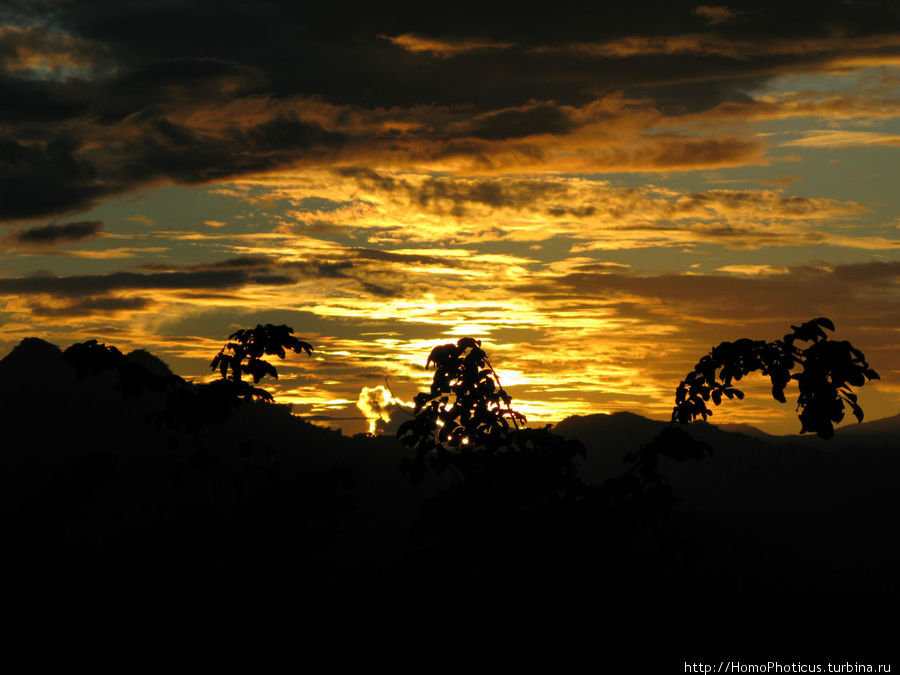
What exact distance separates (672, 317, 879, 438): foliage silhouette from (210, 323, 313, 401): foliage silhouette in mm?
4384

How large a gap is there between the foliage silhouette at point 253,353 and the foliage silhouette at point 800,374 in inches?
173

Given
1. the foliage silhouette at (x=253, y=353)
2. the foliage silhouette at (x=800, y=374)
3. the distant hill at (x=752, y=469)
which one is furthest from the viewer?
the distant hill at (x=752, y=469)

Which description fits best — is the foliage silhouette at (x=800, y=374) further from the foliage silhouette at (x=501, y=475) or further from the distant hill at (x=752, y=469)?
the distant hill at (x=752, y=469)

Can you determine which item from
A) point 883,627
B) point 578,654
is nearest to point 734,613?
point 883,627

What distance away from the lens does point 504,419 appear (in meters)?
9.27

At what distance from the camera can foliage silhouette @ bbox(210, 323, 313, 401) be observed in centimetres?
1002

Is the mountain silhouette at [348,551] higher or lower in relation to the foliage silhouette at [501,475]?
lower

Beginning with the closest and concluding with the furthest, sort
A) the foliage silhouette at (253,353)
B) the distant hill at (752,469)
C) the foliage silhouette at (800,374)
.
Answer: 1. the foliage silhouette at (800,374)
2. the foliage silhouette at (253,353)
3. the distant hill at (752,469)

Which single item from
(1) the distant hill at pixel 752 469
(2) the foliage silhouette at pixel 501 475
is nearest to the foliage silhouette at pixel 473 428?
(2) the foliage silhouette at pixel 501 475

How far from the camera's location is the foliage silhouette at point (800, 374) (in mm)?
7254

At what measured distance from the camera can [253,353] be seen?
10219 millimetres

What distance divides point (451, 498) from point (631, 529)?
180cm

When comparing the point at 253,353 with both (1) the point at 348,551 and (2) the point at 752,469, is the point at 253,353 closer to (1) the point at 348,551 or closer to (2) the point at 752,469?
(1) the point at 348,551

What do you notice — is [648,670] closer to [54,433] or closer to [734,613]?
[734,613]
